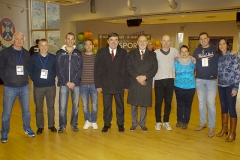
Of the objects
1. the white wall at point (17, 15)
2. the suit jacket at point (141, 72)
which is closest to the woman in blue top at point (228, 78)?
the suit jacket at point (141, 72)

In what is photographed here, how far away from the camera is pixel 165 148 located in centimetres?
332

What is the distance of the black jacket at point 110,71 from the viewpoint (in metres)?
3.73

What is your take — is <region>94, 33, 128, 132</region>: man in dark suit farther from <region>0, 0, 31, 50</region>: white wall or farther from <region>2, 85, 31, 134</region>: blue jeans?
<region>0, 0, 31, 50</region>: white wall

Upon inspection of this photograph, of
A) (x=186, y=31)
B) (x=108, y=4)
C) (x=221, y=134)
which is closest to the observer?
(x=221, y=134)

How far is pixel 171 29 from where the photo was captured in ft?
48.6

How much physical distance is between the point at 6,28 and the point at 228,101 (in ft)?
44.0

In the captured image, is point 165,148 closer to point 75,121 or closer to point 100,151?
point 100,151

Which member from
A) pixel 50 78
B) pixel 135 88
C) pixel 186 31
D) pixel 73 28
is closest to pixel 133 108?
pixel 135 88

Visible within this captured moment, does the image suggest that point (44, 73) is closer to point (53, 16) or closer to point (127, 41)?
point (127, 41)

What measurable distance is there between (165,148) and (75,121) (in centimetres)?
153

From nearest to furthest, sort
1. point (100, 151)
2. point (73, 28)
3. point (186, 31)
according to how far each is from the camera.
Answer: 1. point (100, 151)
2. point (73, 28)
3. point (186, 31)

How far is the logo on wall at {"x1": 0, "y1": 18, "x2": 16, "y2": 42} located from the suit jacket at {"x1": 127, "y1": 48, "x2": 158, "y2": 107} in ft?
39.9

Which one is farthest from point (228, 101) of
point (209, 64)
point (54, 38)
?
point (54, 38)

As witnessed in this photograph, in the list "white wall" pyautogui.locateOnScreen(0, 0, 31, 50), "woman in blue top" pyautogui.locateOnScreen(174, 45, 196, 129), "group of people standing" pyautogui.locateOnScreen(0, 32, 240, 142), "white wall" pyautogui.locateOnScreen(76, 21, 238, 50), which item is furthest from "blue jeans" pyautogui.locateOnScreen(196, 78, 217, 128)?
"white wall" pyautogui.locateOnScreen(0, 0, 31, 50)
